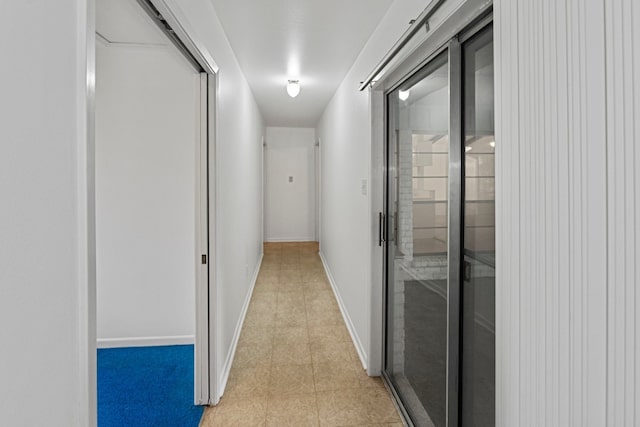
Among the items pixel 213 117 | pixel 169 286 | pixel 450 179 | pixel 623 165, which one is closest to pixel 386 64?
pixel 450 179

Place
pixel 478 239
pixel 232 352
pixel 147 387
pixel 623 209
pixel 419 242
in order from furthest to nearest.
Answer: pixel 232 352 → pixel 147 387 → pixel 419 242 → pixel 478 239 → pixel 623 209

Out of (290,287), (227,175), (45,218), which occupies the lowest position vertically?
(290,287)

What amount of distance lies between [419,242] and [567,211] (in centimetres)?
Answer: 117

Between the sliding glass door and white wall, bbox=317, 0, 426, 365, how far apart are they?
255 millimetres

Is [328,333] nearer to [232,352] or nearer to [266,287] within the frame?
[232,352]

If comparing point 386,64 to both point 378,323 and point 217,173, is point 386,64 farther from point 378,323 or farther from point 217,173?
point 378,323

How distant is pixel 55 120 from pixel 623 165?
115cm

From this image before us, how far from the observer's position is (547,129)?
0.83 metres

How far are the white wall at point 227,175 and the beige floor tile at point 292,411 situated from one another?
16.4 inches

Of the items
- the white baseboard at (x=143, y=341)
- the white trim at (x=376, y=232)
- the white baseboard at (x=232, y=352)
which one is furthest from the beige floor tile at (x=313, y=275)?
the white trim at (x=376, y=232)

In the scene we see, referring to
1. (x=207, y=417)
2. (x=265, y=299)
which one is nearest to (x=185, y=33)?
(x=207, y=417)

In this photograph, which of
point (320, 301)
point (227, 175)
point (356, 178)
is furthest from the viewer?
point (320, 301)

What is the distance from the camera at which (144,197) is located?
2.89 m

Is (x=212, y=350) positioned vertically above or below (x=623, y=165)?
below
